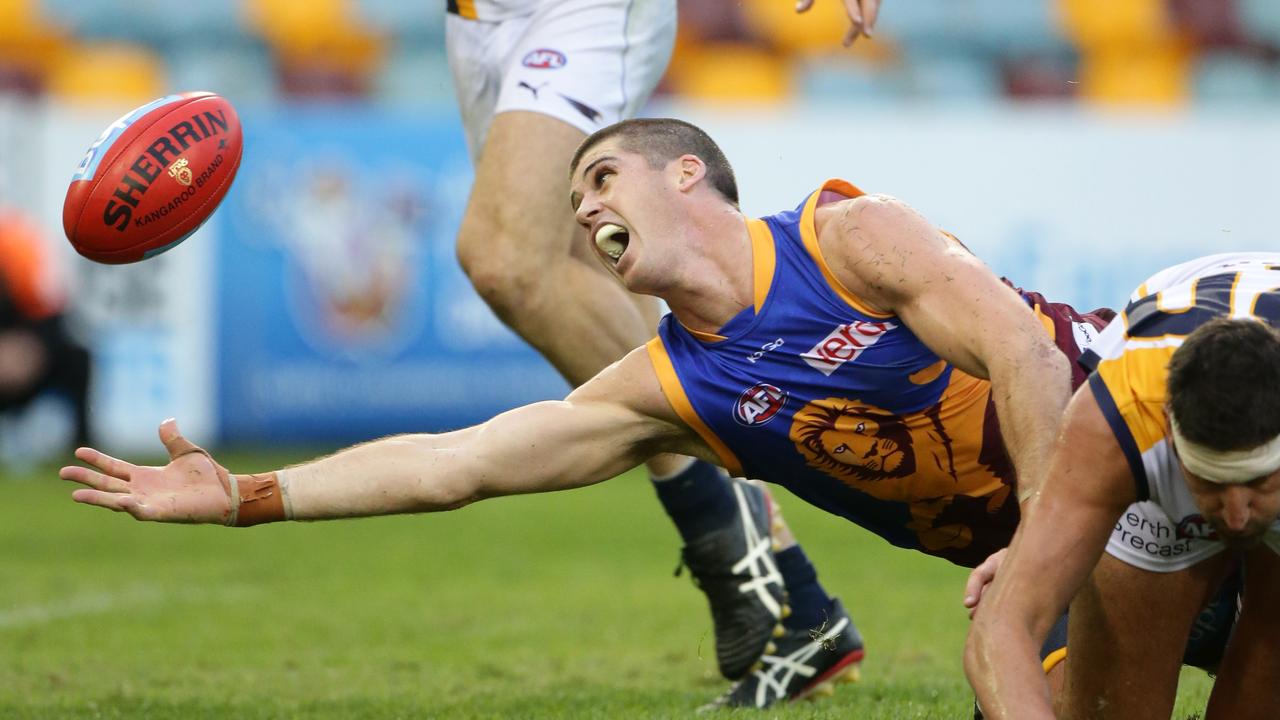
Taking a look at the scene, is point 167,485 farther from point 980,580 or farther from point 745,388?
point 980,580

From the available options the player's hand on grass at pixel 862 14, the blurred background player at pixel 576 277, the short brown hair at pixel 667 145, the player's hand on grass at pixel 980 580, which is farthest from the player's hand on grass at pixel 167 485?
the player's hand on grass at pixel 862 14

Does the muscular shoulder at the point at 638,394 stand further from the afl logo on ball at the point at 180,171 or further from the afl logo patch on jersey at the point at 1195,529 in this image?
the afl logo on ball at the point at 180,171

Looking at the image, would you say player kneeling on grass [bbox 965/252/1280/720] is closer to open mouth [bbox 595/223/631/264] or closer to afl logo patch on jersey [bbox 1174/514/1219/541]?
afl logo patch on jersey [bbox 1174/514/1219/541]

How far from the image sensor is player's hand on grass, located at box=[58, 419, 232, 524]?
3412mm

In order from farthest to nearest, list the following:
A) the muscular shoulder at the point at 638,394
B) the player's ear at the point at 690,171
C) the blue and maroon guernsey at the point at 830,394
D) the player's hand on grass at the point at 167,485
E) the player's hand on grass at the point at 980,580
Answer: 1. the player's ear at the point at 690,171
2. the muscular shoulder at the point at 638,394
3. the blue and maroon guernsey at the point at 830,394
4. the player's hand on grass at the point at 167,485
5. the player's hand on grass at the point at 980,580

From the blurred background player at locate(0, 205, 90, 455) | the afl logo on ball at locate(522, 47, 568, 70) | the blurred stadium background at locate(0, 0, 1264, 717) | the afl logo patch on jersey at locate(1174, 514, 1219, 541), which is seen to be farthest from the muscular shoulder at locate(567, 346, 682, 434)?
the blurred background player at locate(0, 205, 90, 455)

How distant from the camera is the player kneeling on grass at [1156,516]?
9.30 ft

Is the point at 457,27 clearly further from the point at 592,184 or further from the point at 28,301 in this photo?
the point at 28,301

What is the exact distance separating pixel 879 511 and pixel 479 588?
3529 millimetres

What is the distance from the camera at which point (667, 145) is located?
12.8ft

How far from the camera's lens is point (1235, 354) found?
2.82m

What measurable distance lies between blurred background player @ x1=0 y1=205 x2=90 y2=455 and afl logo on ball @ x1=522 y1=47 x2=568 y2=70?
7.27 meters

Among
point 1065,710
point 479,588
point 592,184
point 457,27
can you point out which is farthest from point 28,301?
point 1065,710

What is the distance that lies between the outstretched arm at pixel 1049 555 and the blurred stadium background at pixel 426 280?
3.80ft
